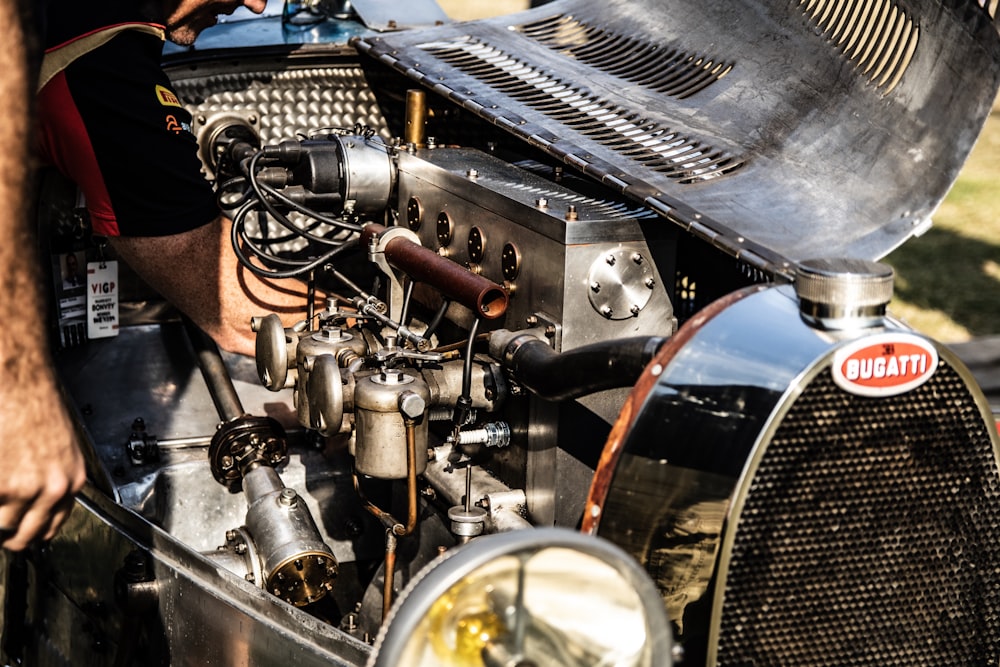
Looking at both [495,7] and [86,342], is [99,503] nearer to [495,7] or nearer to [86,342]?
[86,342]

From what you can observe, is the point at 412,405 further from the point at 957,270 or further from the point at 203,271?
the point at 957,270

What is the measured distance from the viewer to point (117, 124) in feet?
7.47

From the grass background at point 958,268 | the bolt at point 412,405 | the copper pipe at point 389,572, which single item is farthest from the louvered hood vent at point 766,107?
the grass background at point 958,268

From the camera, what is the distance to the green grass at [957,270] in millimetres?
5418

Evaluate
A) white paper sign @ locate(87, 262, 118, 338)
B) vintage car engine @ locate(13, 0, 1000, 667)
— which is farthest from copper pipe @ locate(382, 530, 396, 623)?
white paper sign @ locate(87, 262, 118, 338)

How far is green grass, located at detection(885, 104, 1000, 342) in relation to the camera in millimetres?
5418

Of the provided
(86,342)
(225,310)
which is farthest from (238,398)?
(86,342)

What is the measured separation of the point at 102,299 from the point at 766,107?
Result: 55.9 inches

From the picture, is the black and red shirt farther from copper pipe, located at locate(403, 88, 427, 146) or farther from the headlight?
the headlight

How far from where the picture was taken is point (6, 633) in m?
2.21

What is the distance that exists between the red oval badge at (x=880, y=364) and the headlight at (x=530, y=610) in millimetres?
351

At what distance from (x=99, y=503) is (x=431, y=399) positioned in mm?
545

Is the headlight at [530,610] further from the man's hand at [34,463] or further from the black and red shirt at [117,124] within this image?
the black and red shirt at [117,124]

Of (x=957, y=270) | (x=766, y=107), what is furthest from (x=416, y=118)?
(x=957, y=270)
